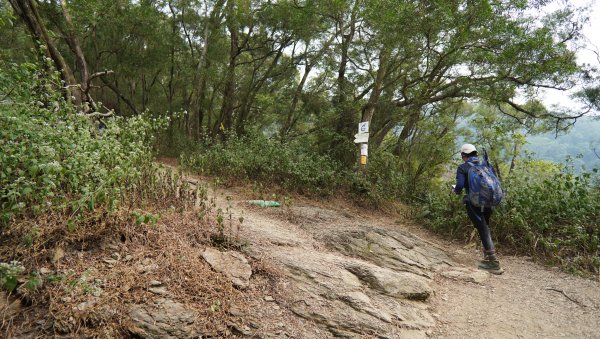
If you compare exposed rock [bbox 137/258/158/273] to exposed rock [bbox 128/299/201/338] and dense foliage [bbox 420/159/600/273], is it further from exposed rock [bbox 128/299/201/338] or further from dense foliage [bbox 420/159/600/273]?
dense foliage [bbox 420/159/600/273]

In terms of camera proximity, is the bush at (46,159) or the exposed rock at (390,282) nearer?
the bush at (46,159)

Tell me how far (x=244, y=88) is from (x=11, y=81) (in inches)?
593

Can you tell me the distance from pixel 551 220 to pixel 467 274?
2.42 metres

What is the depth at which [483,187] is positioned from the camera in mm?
5141

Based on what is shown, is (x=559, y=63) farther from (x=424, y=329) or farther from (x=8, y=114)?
(x=8, y=114)

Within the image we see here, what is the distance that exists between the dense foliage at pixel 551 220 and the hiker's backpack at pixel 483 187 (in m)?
1.46

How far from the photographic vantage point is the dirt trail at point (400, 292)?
335cm

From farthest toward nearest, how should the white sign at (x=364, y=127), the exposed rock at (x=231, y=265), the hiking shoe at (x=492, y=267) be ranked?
the white sign at (x=364, y=127), the hiking shoe at (x=492, y=267), the exposed rock at (x=231, y=265)

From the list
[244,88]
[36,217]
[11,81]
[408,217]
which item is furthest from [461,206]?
[244,88]

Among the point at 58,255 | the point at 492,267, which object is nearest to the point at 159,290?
the point at 58,255

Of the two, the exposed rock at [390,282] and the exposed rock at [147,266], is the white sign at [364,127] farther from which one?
the exposed rock at [147,266]

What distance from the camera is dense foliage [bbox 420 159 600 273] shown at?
223 inches

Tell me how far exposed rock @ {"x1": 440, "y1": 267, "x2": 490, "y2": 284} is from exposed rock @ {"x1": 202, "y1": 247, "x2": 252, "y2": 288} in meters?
3.17

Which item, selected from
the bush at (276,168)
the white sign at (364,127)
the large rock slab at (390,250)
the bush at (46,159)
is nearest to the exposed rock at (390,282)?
the large rock slab at (390,250)
